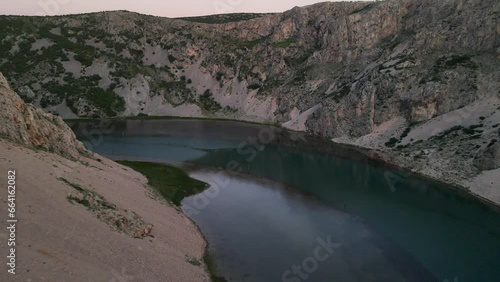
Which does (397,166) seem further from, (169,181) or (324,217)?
(169,181)

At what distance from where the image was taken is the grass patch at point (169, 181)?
6094 centimetres

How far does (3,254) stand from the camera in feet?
74.1

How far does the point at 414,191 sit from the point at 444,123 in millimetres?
32216

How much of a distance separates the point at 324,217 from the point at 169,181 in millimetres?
27260

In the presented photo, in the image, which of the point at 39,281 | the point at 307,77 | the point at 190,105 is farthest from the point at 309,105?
the point at 39,281

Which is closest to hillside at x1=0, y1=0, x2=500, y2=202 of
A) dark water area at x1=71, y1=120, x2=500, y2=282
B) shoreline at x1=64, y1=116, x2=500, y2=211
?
shoreline at x1=64, y1=116, x2=500, y2=211

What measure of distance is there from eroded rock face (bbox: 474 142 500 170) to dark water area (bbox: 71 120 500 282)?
848cm

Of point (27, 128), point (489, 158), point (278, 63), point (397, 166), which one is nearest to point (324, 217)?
point (397, 166)

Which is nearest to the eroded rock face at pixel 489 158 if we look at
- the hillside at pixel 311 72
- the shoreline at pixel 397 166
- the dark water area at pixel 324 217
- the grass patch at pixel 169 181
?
the hillside at pixel 311 72

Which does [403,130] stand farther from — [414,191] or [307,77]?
[307,77]

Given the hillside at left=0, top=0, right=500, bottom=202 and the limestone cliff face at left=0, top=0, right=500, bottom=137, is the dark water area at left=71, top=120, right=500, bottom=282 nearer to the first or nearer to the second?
the hillside at left=0, top=0, right=500, bottom=202

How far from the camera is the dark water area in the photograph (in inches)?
1596

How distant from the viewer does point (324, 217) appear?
54.0 m

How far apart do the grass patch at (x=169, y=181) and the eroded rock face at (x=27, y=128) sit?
1411cm
